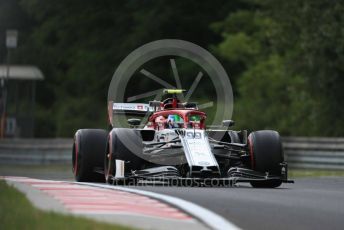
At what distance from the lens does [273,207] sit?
12.4 meters

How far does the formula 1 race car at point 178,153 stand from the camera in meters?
17.1

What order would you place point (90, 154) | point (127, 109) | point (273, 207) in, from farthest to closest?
point (127, 109) → point (90, 154) → point (273, 207)

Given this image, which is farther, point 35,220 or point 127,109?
point 127,109

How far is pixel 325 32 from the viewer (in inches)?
1422

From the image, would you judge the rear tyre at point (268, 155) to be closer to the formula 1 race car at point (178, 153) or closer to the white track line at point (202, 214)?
the formula 1 race car at point (178, 153)

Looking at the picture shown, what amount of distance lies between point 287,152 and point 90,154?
13.1 meters

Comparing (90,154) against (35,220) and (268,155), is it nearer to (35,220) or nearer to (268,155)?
(268,155)

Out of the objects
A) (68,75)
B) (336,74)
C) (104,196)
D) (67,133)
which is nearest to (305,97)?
(336,74)

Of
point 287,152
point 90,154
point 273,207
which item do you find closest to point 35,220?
point 273,207

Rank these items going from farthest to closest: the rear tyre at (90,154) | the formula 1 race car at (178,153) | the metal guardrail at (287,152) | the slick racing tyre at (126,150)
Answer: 1. the metal guardrail at (287,152)
2. the rear tyre at (90,154)
3. the slick racing tyre at (126,150)
4. the formula 1 race car at (178,153)

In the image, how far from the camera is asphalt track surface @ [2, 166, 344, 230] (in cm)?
1094

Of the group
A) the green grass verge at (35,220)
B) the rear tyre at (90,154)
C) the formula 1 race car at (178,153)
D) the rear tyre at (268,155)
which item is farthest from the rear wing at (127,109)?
the green grass verge at (35,220)

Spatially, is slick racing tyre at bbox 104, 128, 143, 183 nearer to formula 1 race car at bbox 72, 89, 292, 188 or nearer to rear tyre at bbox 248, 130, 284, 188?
formula 1 race car at bbox 72, 89, 292, 188

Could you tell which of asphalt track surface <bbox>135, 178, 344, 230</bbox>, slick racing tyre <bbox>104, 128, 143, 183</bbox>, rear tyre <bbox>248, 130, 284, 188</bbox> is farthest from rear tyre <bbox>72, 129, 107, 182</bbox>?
asphalt track surface <bbox>135, 178, 344, 230</bbox>
